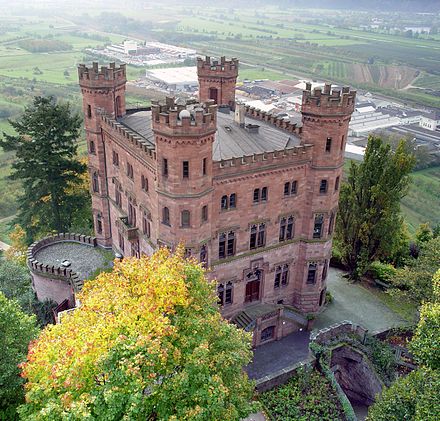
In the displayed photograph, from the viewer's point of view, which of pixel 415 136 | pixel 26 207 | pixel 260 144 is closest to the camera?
pixel 260 144

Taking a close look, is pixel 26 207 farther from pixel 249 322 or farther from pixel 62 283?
pixel 249 322

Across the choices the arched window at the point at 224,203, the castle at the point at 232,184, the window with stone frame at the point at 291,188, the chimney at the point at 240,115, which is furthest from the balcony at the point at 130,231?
the window with stone frame at the point at 291,188

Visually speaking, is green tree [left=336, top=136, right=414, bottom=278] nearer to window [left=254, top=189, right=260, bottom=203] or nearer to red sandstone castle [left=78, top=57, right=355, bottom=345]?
red sandstone castle [left=78, top=57, right=355, bottom=345]

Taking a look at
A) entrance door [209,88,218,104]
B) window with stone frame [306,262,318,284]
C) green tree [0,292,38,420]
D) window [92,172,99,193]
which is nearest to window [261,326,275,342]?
window with stone frame [306,262,318,284]

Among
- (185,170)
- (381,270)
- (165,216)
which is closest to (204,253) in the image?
(165,216)

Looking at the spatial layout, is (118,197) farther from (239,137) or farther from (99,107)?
(239,137)

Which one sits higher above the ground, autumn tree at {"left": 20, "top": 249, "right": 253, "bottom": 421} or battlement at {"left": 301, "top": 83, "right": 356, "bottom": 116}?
battlement at {"left": 301, "top": 83, "right": 356, "bottom": 116}

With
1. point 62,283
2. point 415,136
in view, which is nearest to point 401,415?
point 62,283

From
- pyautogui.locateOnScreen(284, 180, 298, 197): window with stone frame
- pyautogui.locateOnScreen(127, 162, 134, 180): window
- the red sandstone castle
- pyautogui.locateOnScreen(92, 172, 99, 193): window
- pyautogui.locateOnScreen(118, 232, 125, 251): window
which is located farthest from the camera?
pyautogui.locateOnScreen(92, 172, 99, 193): window
